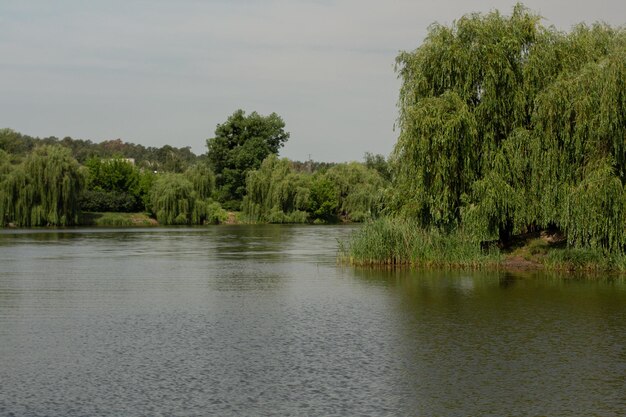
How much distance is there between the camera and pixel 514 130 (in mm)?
32500

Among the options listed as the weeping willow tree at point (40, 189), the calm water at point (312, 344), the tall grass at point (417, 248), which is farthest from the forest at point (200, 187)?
the calm water at point (312, 344)

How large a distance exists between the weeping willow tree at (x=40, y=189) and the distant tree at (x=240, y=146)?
3606 cm

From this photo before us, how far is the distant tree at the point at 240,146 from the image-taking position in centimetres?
11038

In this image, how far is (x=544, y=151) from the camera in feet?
103

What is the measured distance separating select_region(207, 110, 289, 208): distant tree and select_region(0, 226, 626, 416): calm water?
254 ft

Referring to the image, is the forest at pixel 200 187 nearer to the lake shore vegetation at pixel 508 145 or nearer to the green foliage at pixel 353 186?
the green foliage at pixel 353 186

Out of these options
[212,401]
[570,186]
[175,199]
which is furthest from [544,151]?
[175,199]

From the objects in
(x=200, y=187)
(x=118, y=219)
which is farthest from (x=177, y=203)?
(x=118, y=219)

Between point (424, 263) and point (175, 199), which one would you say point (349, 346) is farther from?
point (175, 199)

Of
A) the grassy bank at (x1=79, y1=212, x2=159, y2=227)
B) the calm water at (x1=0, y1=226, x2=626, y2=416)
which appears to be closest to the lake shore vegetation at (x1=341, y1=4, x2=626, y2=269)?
the calm water at (x1=0, y1=226, x2=626, y2=416)

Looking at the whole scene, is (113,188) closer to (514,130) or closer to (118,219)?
(118,219)

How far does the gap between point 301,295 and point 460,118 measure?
10865 millimetres

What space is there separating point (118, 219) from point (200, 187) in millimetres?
10119

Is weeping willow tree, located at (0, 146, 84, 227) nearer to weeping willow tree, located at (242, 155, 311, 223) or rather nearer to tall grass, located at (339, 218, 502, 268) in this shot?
weeping willow tree, located at (242, 155, 311, 223)
